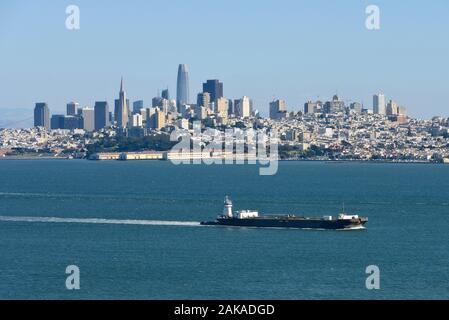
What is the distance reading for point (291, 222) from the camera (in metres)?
31.0

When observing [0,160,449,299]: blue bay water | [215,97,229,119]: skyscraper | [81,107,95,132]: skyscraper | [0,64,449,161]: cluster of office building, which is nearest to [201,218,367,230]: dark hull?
[0,160,449,299]: blue bay water

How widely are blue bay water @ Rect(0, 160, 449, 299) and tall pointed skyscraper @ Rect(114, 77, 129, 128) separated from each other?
Answer: 394 ft

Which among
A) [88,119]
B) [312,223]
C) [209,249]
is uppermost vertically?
[88,119]

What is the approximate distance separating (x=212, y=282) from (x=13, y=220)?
1487 centimetres

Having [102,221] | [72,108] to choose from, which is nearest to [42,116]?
[72,108]

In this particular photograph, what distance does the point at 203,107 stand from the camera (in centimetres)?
16150

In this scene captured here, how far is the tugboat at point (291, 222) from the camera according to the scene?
30844 millimetres

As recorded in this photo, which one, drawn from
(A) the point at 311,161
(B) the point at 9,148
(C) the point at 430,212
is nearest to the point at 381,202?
(C) the point at 430,212

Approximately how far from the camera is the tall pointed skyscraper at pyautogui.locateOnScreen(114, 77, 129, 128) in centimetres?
16574

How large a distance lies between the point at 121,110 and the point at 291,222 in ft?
456

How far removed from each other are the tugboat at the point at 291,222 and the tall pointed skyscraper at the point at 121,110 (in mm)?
130976

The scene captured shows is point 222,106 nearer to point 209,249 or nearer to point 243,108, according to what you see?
point 243,108

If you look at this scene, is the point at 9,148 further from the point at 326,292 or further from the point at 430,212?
the point at 326,292

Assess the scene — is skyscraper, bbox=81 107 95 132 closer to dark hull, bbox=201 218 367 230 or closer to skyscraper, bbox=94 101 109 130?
skyscraper, bbox=94 101 109 130
